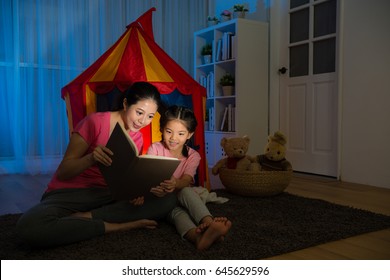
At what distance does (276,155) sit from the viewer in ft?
6.49

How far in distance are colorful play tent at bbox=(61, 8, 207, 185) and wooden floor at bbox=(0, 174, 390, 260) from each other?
0.48m

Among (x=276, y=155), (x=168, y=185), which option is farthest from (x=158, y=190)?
(x=276, y=155)

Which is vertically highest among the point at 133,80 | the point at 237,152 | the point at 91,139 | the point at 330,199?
the point at 133,80

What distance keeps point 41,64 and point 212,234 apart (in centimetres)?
226

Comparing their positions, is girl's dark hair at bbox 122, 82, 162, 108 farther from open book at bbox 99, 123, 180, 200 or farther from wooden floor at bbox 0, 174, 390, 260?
wooden floor at bbox 0, 174, 390, 260

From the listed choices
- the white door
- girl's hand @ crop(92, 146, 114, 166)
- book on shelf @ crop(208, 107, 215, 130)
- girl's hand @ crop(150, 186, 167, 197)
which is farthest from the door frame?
girl's hand @ crop(92, 146, 114, 166)

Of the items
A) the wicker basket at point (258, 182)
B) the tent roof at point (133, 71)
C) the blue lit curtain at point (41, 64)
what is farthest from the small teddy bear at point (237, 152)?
the blue lit curtain at point (41, 64)

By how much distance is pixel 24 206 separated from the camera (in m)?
1.70

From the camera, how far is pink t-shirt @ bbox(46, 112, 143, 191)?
1.22 metres

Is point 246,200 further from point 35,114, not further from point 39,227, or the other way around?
point 35,114

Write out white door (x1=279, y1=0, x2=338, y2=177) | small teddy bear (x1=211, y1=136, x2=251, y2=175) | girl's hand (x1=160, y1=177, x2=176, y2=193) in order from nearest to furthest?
girl's hand (x1=160, y1=177, x2=176, y2=193), small teddy bear (x1=211, y1=136, x2=251, y2=175), white door (x1=279, y1=0, x2=338, y2=177)

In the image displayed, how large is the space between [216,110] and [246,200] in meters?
1.52

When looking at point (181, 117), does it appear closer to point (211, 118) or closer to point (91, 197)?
point (91, 197)

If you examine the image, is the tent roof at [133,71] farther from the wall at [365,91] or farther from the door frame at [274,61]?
the door frame at [274,61]
